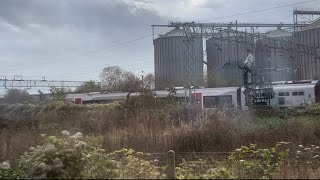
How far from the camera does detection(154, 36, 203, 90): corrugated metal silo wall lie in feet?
220

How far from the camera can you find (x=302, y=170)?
7512 millimetres

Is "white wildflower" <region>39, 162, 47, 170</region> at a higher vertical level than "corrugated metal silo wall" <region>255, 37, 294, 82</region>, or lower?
lower

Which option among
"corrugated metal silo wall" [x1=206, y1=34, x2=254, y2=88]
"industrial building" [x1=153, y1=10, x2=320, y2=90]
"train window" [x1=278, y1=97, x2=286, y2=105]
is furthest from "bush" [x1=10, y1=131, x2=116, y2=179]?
"corrugated metal silo wall" [x1=206, y1=34, x2=254, y2=88]

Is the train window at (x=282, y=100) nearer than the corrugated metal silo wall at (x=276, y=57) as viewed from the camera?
Yes

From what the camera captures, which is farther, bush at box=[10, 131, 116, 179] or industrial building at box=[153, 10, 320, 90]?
industrial building at box=[153, 10, 320, 90]

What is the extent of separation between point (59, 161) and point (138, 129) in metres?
12.0

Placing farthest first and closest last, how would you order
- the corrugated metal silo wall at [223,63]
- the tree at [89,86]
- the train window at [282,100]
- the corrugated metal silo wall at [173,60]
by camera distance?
1. the tree at [89,86]
2. the corrugated metal silo wall at [173,60]
3. the corrugated metal silo wall at [223,63]
4. the train window at [282,100]

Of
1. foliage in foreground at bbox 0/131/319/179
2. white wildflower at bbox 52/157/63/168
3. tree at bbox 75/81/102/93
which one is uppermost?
tree at bbox 75/81/102/93

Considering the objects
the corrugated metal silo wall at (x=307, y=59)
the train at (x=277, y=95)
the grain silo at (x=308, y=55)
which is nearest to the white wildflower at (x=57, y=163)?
the train at (x=277, y=95)

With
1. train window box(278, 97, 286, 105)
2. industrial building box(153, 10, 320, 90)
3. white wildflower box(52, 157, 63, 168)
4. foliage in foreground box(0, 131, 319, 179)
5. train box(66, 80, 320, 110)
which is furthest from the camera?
industrial building box(153, 10, 320, 90)

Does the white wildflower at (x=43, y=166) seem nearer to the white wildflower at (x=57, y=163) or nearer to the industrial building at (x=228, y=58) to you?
the white wildflower at (x=57, y=163)

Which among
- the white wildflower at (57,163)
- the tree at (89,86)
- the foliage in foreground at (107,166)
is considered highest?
the tree at (89,86)

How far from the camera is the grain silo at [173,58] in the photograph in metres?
67.2

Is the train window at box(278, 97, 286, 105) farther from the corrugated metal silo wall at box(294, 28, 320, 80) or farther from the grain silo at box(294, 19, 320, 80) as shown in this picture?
the corrugated metal silo wall at box(294, 28, 320, 80)
